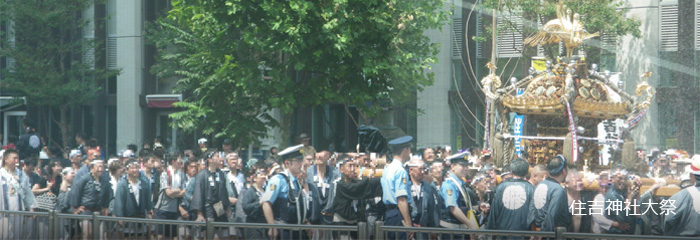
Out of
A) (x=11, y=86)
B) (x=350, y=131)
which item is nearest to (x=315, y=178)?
(x=350, y=131)

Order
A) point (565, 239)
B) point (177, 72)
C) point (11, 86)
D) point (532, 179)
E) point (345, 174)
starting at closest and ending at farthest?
point (565, 239) < point (532, 179) < point (345, 174) < point (177, 72) < point (11, 86)

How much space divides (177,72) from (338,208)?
11.2 metres

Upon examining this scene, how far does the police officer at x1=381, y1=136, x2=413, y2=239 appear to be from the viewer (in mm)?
9562

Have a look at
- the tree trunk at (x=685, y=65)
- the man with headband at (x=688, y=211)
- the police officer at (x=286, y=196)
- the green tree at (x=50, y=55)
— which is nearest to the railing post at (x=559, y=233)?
the man with headband at (x=688, y=211)

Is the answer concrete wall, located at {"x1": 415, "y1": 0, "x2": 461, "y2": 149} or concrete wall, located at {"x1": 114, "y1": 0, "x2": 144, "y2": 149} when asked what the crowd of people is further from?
concrete wall, located at {"x1": 114, "y1": 0, "x2": 144, "y2": 149}

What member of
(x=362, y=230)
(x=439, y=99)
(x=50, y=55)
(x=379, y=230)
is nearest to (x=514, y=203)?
(x=379, y=230)

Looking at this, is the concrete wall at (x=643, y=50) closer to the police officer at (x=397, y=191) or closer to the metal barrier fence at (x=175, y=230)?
the police officer at (x=397, y=191)

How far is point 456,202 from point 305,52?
25.3 feet

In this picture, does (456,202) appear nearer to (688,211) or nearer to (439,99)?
(688,211)

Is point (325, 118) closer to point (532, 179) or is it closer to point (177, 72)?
point (177, 72)

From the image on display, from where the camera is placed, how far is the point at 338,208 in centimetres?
1002

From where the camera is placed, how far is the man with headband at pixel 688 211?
336 inches

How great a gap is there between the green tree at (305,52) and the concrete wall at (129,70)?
16.6ft

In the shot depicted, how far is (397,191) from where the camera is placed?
31.5ft
